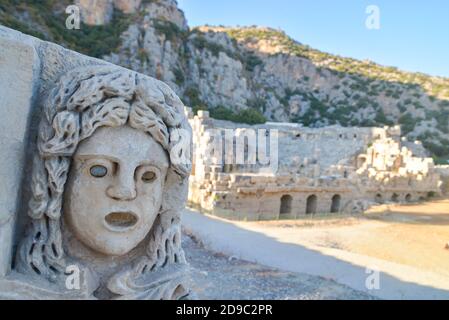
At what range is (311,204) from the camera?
→ 725 inches

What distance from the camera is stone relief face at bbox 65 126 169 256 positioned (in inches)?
80.1

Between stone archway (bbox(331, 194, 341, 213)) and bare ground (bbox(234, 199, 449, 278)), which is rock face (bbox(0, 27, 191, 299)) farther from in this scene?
stone archway (bbox(331, 194, 341, 213))

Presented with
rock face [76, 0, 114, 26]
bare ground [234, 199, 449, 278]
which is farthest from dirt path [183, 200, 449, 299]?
rock face [76, 0, 114, 26]

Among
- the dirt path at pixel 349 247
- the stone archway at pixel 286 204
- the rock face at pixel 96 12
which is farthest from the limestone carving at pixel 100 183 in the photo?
the rock face at pixel 96 12

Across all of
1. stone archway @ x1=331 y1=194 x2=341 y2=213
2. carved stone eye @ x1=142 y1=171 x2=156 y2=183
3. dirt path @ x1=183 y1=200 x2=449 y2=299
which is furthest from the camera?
stone archway @ x1=331 y1=194 x2=341 y2=213

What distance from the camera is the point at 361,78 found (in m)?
64.3

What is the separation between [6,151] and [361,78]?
68968 mm

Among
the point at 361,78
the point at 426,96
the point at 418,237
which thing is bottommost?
the point at 418,237

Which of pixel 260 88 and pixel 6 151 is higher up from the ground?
pixel 260 88

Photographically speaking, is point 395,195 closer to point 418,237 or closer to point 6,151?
point 418,237

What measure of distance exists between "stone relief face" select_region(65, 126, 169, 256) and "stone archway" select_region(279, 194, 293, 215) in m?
15.9

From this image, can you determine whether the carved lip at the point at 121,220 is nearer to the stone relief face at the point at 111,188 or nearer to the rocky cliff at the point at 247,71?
the stone relief face at the point at 111,188

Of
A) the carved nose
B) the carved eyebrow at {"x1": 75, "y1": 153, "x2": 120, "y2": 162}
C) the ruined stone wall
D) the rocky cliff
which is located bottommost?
the ruined stone wall

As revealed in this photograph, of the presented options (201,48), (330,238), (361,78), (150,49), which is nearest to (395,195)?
(330,238)
